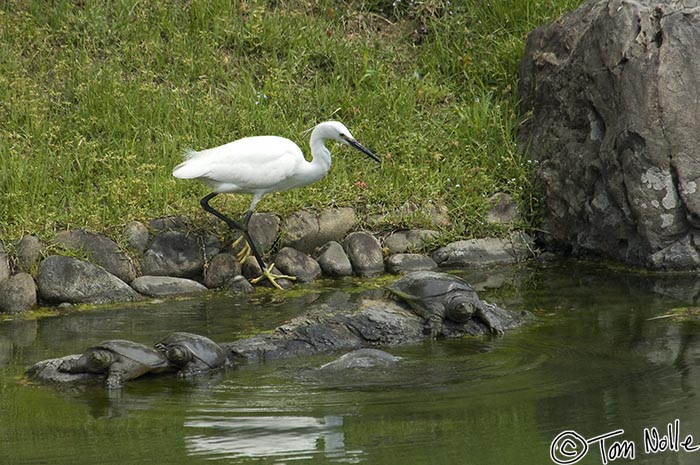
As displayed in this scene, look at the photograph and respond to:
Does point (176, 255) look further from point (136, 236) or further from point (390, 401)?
point (390, 401)

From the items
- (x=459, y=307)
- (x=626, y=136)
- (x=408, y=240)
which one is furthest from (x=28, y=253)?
(x=626, y=136)

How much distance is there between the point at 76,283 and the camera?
32.4 feet

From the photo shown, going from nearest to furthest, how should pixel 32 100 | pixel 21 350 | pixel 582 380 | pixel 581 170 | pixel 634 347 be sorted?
pixel 582 380
pixel 634 347
pixel 21 350
pixel 581 170
pixel 32 100

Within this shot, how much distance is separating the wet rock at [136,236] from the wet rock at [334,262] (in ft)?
4.85

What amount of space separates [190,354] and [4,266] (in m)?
3.01

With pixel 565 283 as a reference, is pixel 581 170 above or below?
above

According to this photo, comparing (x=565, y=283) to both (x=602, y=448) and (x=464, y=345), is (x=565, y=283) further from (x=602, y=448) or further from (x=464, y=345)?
(x=602, y=448)

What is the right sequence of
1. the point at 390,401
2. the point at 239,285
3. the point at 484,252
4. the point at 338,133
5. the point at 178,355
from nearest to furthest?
1. the point at 390,401
2. the point at 178,355
3. the point at 239,285
4. the point at 338,133
5. the point at 484,252

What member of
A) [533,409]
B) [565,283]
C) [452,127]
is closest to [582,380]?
[533,409]

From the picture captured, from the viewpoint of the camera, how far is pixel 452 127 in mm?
12523

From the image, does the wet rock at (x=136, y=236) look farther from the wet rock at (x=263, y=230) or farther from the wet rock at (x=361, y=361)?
the wet rock at (x=361, y=361)

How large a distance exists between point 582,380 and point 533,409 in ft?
2.24

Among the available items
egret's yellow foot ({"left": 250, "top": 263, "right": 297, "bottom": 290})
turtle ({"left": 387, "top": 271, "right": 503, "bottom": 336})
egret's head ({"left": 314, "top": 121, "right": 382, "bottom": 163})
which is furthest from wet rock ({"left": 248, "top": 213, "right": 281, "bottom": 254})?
turtle ({"left": 387, "top": 271, "right": 503, "bottom": 336})

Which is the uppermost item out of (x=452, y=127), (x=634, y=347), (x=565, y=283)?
(x=452, y=127)
